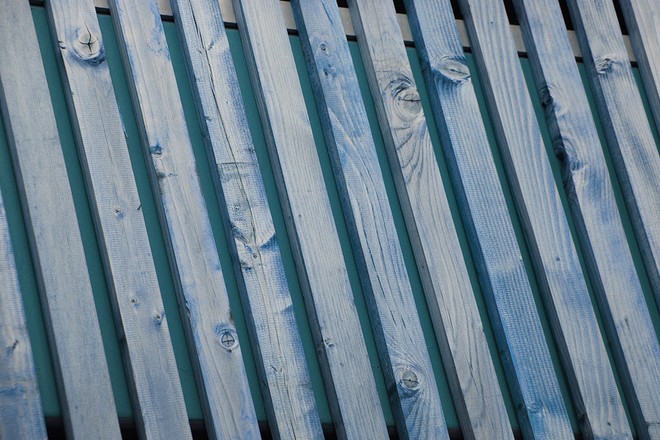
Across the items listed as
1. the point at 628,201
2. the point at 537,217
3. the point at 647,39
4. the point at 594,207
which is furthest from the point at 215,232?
the point at 647,39

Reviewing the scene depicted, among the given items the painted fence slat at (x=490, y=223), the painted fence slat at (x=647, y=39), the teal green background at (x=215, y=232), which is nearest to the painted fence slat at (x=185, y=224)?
the teal green background at (x=215, y=232)

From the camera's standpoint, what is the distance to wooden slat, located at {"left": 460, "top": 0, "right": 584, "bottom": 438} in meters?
2.23

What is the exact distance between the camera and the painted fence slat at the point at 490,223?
228cm

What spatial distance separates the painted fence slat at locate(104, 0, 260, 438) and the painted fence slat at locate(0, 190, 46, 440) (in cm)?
33

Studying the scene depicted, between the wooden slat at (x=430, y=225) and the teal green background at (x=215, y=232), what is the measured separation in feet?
0.12

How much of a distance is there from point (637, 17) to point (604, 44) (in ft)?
0.56

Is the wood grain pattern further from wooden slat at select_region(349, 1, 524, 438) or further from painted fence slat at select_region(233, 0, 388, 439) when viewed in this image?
painted fence slat at select_region(233, 0, 388, 439)

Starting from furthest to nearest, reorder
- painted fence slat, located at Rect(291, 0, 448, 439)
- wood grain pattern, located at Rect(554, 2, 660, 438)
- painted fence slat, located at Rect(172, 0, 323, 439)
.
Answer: wood grain pattern, located at Rect(554, 2, 660, 438) < painted fence slat, located at Rect(291, 0, 448, 439) < painted fence slat, located at Rect(172, 0, 323, 439)

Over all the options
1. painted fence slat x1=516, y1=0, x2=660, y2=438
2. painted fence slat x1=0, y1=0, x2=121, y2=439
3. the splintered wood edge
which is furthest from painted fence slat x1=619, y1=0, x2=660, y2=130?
painted fence slat x1=0, y1=0, x2=121, y2=439

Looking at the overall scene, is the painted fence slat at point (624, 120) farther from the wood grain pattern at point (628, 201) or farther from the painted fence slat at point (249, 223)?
the painted fence slat at point (249, 223)

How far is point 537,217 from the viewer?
2430 mm

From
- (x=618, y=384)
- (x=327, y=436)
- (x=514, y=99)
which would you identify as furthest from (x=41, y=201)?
(x=618, y=384)

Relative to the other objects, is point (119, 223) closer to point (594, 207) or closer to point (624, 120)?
point (594, 207)

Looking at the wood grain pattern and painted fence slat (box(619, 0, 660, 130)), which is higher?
painted fence slat (box(619, 0, 660, 130))
